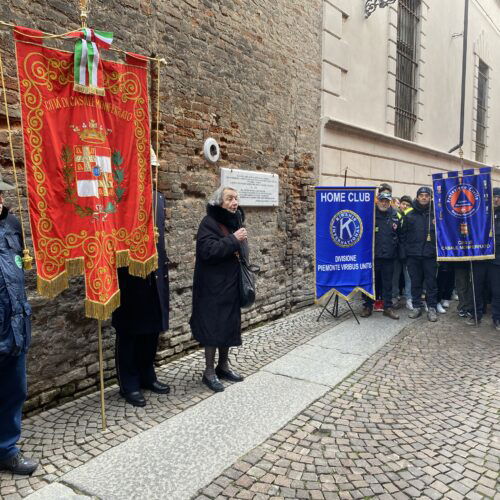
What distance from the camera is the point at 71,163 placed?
9.91 ft

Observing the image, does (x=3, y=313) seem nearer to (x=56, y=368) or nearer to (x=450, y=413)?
(x=56, y=368)

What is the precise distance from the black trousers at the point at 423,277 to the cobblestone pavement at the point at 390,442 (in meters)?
2.06

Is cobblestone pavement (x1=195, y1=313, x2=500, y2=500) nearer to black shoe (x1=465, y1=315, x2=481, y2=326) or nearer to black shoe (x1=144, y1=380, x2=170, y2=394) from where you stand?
black shoe (x1=144, y1=380, x2=170, y2=394)

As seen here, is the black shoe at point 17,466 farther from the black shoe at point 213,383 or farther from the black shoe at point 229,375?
the black shoe at point 229,375

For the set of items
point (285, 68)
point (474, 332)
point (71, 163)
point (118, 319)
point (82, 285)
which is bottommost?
point (474, 332)

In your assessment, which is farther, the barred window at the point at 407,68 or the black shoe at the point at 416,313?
the barred window at the point at 407,68

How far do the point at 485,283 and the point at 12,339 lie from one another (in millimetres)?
6602

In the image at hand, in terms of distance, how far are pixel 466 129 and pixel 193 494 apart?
51.2 feet

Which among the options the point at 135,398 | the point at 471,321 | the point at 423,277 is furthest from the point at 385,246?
the point at 135,398

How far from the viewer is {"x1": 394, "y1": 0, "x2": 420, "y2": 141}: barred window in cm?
1082

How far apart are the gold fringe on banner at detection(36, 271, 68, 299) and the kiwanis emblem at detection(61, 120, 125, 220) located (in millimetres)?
459

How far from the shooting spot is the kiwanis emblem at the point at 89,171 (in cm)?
302

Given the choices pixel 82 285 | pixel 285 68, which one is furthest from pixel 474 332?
pixel 82 285

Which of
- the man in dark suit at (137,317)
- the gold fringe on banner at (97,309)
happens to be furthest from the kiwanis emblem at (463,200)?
the gold fringe on banner at (97,309)
